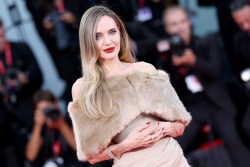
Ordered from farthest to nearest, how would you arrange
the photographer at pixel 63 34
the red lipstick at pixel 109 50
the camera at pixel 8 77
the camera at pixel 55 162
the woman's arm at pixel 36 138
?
the photographer at pixel 63 34 → the camera at pixel 8 77 → the woman's arm at pixel 36 138 → the camera at pixel 55 162 → the red lipstick at pixel 109 50

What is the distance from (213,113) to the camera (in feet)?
15.0

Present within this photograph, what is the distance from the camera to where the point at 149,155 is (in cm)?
277

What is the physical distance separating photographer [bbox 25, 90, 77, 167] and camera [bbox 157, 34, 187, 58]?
89cm

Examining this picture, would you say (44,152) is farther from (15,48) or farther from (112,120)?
(112,120)

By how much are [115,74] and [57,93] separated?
2782 mm

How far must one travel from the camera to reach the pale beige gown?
2756 mm

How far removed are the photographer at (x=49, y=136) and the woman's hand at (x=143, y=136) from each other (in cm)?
186

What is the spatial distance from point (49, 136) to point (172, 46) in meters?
1.15

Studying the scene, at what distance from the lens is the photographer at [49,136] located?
4535 mm

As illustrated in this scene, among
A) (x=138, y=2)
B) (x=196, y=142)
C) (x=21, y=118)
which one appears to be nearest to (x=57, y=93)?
(x=21, y=118)

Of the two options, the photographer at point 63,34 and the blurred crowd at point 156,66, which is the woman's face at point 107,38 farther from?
the photographer at point 63,34

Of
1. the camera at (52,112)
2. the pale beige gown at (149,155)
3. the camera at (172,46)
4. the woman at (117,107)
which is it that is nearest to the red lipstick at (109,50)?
the woman at (117,107)

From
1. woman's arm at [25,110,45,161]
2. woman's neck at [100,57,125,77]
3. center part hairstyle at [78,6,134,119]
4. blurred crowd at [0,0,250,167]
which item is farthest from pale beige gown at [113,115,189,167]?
woman's arm at [25,110,45,161]

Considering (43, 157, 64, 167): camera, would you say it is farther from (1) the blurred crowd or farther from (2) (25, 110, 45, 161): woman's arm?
(2) (25, 110, 45, 161): woman's arm
